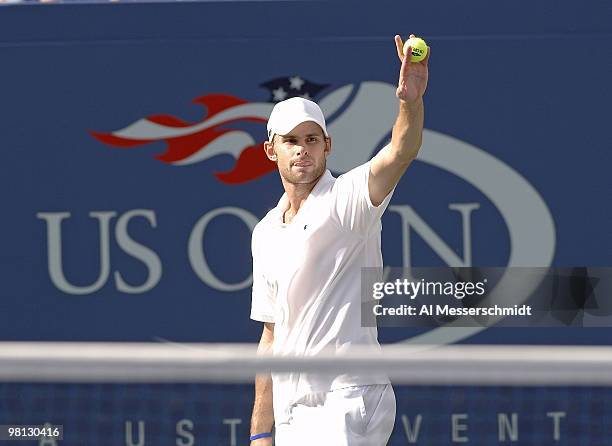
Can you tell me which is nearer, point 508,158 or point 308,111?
point 308,111

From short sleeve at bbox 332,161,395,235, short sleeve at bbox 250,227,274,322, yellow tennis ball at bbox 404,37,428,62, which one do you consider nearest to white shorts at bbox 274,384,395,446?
short sleeve at bbox 250,227,274,322

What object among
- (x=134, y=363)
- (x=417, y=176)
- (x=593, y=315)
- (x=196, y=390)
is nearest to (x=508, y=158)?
(x=417, y=176)

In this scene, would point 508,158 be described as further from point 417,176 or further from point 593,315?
point 593,315

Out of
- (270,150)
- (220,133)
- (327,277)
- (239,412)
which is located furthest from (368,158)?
(327,277)

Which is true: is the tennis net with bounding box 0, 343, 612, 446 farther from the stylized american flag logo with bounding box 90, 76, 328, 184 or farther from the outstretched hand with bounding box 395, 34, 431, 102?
the outstretched hand with bounding box 395, 34, 431, 102

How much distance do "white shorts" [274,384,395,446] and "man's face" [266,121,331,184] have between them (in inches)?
24.5

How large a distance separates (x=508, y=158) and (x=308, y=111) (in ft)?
6.37

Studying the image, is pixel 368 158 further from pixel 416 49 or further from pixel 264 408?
pixel 416 49

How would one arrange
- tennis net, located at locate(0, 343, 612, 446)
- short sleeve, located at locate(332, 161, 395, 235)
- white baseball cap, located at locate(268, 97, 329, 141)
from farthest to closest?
tennis net, located at locate(0, 343, 612, 446) < white baseball cap, located at locate(268, 97, 329, 141) < short sleeve, located at locate(332, 161, 395, 235)

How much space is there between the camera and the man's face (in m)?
3.90

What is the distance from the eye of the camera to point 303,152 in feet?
12.8

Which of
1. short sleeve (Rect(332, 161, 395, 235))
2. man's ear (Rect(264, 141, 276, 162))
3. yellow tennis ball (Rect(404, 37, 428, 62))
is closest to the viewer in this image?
yellow tennis ball (Rect(404, 37, 428, 62))

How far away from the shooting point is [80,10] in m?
5.64

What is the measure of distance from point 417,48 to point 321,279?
0.73 meters
